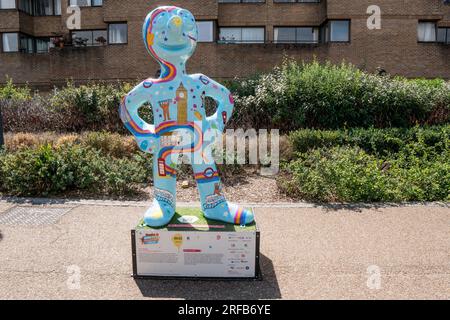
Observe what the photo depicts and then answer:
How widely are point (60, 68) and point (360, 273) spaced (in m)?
20.5

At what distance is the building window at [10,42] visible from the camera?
23.1 metres

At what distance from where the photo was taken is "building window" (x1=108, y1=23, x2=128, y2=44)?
21.4 m

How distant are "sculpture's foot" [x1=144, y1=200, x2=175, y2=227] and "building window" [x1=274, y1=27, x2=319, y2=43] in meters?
19.7

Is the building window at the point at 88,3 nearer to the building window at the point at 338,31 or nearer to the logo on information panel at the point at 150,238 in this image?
the building window at the point at 338,31

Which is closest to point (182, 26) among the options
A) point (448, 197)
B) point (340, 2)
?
point (448, 197)

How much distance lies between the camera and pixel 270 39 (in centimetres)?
2162

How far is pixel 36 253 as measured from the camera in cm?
433

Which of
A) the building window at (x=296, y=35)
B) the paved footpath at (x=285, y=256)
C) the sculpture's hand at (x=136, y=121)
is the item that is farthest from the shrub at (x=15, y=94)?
the building window at (x=296, y=35)

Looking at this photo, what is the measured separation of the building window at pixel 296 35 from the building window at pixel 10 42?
14941mm

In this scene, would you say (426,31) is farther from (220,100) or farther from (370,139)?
(220,100)

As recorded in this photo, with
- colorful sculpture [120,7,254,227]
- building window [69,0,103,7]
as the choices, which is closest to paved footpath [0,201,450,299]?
colorful sculpture [120,7,254,227]

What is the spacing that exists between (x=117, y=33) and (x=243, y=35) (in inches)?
269

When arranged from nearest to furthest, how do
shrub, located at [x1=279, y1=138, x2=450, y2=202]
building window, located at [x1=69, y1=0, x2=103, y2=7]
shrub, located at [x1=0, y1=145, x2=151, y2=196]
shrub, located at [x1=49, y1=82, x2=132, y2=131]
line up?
shrub, located at [x1=279, y1=138, x2=450, y2=202], shrub, located at [x1=0, y1=145, x2=151, y2=196], shrub, located at [x1=49, y1=82, x2=132, y2=131], building window, located at [x1=69, y1=0, x2=103, y2=7]

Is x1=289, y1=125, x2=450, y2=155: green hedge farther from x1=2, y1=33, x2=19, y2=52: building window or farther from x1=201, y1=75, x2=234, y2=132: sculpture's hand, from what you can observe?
x1=2, y1=33, x2=19, y2=52: building window
